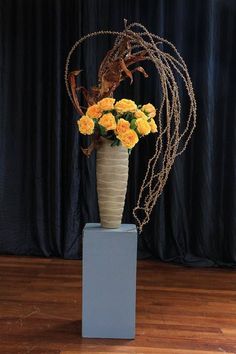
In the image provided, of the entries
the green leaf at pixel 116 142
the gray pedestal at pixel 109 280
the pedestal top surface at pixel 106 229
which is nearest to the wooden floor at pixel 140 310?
the gray pedestal at pixel 109 280

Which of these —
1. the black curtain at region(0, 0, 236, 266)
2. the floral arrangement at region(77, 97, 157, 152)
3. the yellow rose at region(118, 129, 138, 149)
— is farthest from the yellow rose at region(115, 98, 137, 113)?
the black curtain at region(0, 0, 236, 266)

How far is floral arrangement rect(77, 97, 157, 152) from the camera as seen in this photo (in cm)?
228

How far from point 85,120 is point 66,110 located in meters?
1.87

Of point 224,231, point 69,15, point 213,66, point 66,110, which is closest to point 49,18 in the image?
point 69,15

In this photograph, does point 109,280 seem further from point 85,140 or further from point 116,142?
point 85,140

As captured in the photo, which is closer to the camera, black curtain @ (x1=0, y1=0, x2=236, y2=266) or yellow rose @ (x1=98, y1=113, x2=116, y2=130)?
yellow rose @ (x1=98, y1=113, x2=116, y2=130)

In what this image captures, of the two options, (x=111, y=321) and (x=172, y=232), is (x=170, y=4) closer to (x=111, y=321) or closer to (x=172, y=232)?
(x=172, y=232)

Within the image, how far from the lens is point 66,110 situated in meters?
4.10

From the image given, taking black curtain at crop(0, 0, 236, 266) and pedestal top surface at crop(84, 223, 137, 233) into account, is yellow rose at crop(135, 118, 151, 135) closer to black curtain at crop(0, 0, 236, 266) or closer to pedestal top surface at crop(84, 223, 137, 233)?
pedestal top surface at crop(84, 223, 137, 233)

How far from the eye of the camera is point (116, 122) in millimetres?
2336

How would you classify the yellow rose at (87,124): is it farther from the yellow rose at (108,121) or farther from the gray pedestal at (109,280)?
the gray pedestal at (109,280)

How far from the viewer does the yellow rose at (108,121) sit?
2279 mm

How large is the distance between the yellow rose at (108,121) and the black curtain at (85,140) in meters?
1.77

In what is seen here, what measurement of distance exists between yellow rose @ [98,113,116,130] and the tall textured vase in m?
0.11
